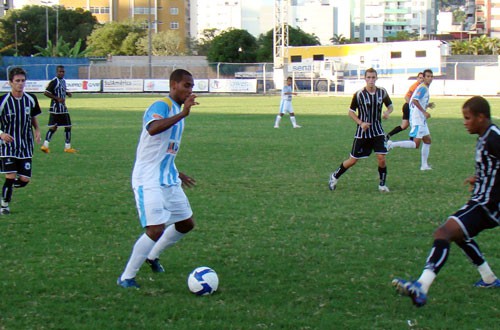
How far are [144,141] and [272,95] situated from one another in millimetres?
49523

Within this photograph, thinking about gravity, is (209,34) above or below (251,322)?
above

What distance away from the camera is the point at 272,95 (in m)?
55.2

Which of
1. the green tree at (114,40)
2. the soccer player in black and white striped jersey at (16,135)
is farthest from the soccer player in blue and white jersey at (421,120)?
the green tree at (114,40)

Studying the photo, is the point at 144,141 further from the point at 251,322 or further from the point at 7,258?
the point at 7,258

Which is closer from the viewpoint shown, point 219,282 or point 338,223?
point 219,282

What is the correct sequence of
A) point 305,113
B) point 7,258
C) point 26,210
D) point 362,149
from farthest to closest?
point 305,113 < point 362,149 < point 26,210 < point 7,258

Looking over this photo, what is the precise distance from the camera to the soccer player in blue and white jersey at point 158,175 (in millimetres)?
5980

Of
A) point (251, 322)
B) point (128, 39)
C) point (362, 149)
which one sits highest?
point (128, 39)

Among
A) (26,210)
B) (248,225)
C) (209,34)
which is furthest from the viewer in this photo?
(209,34)

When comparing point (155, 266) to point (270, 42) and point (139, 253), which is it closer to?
point (139, 253)

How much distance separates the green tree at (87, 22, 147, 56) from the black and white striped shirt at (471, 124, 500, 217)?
289ft

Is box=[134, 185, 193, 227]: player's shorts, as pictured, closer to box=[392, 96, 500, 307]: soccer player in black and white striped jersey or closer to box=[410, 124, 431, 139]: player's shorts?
box=[392, 96, 500, 307]: soccer player in black and white striped jersey

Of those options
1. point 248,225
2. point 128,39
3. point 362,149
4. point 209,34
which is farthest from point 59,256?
point 209,34

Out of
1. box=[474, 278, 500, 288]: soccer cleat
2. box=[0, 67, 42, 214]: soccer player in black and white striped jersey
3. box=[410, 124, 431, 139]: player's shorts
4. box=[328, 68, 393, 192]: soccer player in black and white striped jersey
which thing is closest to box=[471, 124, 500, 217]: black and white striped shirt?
box=[474, 278, 500, 288]: soccer cleat
